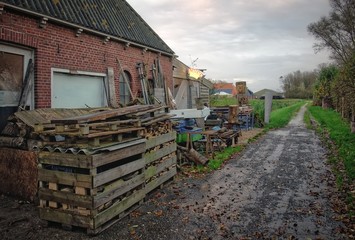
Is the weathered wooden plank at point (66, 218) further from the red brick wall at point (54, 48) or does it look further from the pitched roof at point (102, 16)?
the pitched roof at point (102, 16)

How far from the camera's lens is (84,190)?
505cm

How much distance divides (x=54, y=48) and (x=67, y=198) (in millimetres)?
5582

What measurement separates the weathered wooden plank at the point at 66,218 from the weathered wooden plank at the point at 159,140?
2.31m

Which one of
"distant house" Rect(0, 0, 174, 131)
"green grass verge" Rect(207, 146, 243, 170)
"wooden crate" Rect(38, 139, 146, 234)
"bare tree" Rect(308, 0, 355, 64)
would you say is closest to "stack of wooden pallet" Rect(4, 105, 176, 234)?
"wooden crate" Rect(38, 139, 146, 234)

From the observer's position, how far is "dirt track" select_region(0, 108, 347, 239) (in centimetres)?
510

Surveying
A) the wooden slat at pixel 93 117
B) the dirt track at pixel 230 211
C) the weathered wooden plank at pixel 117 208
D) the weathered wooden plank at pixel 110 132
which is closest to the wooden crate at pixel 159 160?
the dirt track at pixel 230 211

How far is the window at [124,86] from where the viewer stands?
12344 millimetres

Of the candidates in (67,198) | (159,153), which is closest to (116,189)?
(67,198)

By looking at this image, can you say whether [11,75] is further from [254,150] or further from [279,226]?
[254,150]

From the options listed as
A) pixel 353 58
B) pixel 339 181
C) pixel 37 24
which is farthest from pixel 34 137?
pixel 353 58

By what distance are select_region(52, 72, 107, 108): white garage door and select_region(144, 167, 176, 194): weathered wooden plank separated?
416 cm

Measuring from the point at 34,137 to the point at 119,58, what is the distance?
19.6 ft

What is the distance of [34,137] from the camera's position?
695 cm

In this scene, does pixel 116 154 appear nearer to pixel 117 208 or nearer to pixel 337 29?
pixel 117 208
